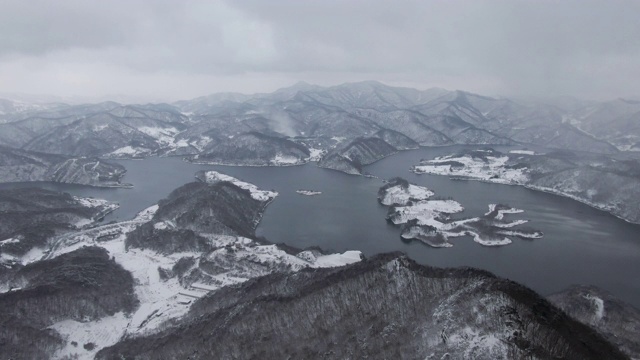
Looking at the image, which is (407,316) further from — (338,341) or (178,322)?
(178,322)

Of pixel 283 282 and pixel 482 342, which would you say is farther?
pixel 283 282

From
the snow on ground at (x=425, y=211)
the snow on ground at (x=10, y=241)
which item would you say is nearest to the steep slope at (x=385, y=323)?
the snow on ground at (x=10, y=241)

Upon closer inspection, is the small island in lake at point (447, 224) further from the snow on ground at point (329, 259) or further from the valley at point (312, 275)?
the snow on ground at point (329, 259)

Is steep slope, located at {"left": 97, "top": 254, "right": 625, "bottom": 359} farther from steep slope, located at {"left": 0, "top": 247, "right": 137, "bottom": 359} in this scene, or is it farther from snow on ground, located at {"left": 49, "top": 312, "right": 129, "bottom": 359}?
steep slope, located at {"left": 0, "top": 247, "right": 137, "bottom": 359}

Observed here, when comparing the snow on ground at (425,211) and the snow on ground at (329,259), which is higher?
the snow on ground at (329,259)

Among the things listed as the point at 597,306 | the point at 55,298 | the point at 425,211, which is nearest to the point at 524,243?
the point at 425,211

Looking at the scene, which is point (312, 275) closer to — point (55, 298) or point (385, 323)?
point (385, 323)

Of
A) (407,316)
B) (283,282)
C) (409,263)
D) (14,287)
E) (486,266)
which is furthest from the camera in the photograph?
(486,266)

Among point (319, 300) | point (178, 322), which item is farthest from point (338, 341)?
point (178, 322)
